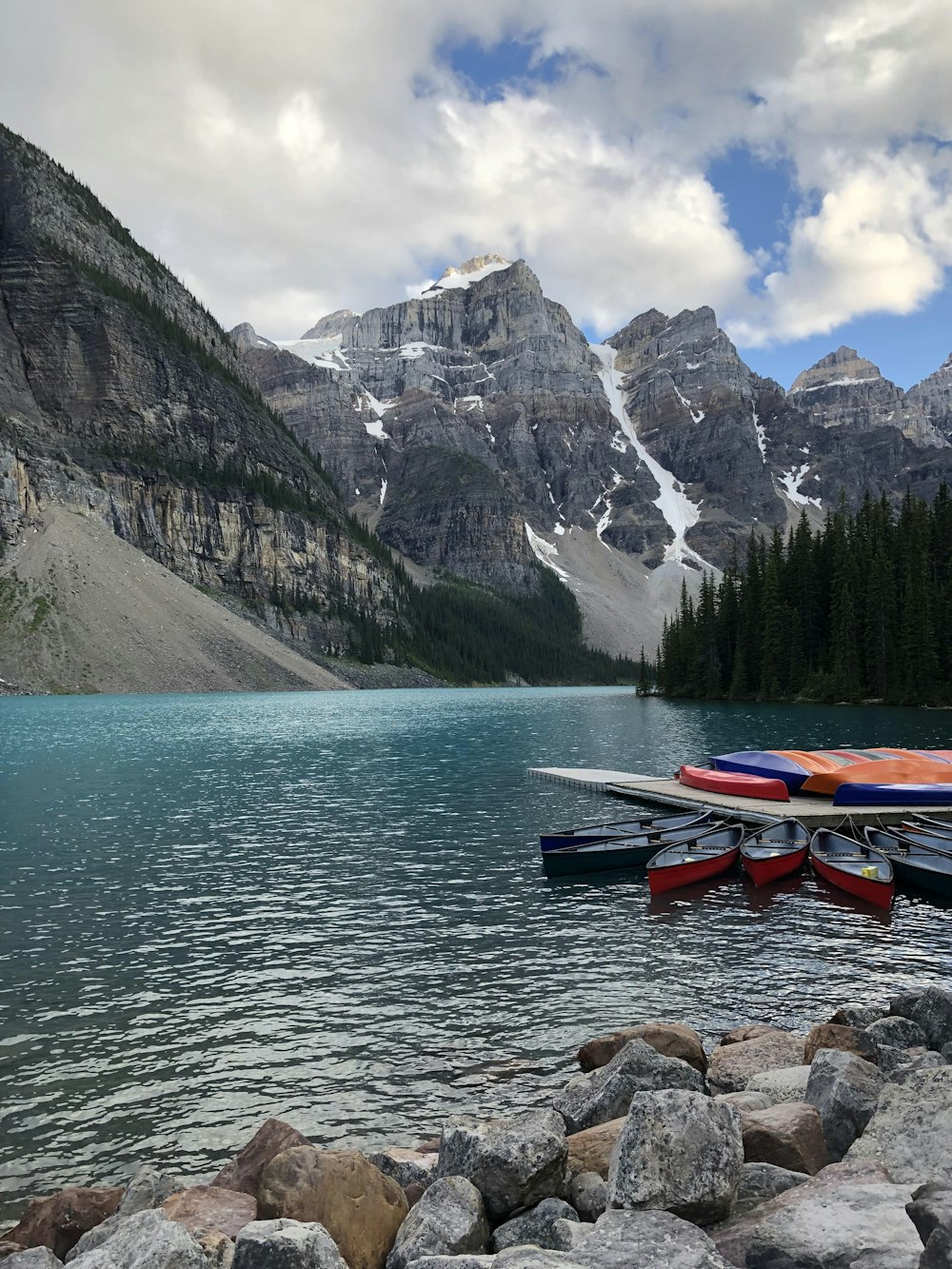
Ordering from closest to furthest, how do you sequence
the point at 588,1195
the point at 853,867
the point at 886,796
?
the point at 588,1195, the point at 853,867, the point at 886,796

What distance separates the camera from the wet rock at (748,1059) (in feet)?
44.8

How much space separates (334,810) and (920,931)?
26.5m

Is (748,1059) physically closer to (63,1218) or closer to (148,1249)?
(148,1249)

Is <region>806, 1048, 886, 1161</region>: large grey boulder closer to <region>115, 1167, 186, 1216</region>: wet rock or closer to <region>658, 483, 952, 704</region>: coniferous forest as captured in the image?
<region>115, 1167, 186, 1216</region>: wet rock

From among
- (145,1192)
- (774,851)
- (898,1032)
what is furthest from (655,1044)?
(774,851)

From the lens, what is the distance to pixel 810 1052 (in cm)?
1422

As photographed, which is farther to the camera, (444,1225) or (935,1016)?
(935,1016)

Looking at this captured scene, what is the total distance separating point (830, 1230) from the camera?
23.4ft

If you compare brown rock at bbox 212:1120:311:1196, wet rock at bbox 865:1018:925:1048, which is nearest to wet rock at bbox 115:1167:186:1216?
brown rock at bbox 212:1120:311:1196

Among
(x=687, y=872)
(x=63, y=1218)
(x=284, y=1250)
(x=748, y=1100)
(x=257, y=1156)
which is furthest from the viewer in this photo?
(x=687, y=872)

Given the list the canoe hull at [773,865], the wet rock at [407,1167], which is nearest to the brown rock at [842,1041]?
the wet rock at [407,1167]

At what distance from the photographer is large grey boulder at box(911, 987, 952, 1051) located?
46.9 feet

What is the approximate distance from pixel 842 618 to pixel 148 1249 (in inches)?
4953

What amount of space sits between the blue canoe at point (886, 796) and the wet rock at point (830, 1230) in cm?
3174
